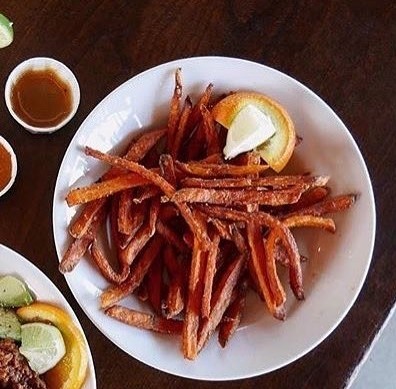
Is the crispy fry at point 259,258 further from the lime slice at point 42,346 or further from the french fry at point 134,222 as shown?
the lime slice at point 42,346

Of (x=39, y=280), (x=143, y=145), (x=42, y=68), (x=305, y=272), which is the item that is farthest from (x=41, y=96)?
(x=305, y=272)

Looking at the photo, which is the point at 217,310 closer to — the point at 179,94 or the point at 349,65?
the point at 179,94

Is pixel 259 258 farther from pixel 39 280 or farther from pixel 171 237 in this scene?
pixel 39 280

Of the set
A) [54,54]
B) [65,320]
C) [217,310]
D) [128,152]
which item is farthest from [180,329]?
[54,54]

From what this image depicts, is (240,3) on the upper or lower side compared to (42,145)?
upper

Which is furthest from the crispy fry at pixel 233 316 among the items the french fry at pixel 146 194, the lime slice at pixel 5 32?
the lime slice at pixel 5 32

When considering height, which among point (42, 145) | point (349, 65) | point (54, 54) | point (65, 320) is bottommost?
point (65, 320)
